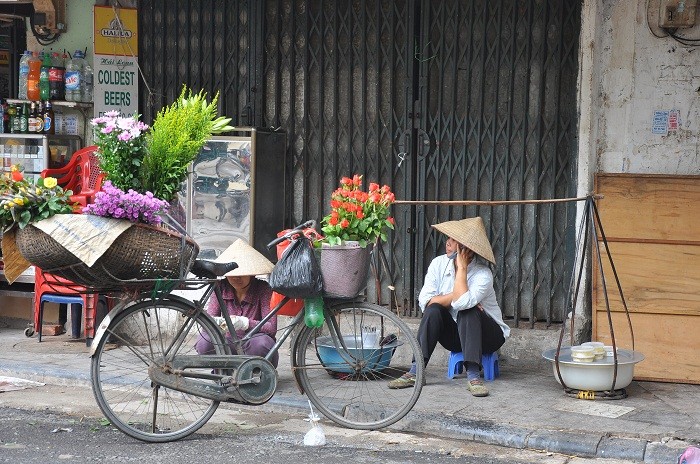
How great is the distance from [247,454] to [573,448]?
1.92 metres

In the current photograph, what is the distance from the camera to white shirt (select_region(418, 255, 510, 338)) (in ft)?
23.7

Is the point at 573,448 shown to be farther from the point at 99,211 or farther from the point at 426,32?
the point at 426,32

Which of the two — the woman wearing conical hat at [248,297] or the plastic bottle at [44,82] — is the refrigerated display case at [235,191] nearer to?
the woman wearing conical hat at [248,297]

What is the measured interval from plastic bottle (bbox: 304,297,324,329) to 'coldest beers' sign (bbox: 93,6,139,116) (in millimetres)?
3685

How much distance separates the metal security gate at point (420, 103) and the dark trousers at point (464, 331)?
2.99 ft

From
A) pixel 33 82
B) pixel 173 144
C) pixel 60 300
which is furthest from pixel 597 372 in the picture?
pixel 33 82

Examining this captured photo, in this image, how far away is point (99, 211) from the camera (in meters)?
5.63

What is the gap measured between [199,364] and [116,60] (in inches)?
160

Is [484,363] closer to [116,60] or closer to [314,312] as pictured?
[314,312]

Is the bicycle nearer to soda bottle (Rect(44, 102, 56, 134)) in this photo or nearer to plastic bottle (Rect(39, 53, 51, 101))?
soda bottle (Rect(44, 102, 56, 134))

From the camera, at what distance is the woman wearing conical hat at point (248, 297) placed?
675 cm

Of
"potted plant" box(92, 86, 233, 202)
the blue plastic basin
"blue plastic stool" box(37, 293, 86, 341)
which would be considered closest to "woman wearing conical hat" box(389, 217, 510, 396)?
the blue plastic basin

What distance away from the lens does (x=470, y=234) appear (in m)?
7.36

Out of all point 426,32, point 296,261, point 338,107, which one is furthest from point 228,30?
point 296,261
